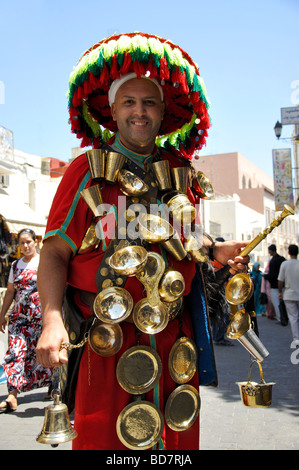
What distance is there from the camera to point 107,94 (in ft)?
8.54

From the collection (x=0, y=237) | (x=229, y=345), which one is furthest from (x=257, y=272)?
(x=0, y=237)

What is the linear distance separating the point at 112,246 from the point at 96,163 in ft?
1.25

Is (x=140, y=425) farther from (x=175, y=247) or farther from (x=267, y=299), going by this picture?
(x=267, y=299)

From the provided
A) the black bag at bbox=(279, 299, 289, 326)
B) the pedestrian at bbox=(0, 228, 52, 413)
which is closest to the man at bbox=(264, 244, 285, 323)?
the black bag at bbox=(279, 299, 289, 326)

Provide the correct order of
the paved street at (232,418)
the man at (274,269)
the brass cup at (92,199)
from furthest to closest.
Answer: the man at (274,269), the paved street at (232,418), the brass cup at (92,199)

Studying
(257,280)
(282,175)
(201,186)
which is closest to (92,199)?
(201,186)

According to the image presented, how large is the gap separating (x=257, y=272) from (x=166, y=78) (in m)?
13.9

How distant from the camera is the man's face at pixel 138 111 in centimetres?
231

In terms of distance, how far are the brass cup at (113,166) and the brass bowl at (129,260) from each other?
34cm

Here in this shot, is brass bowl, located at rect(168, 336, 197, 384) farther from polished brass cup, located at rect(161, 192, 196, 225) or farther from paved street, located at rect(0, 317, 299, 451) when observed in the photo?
paved street, located at rect(0, 317, 299, 451)

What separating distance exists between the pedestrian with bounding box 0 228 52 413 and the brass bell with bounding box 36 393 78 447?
4.13 meters

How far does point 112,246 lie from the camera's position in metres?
2.13

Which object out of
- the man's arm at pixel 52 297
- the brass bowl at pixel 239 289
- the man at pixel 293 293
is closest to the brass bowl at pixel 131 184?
the man's arm at pixel 52 297

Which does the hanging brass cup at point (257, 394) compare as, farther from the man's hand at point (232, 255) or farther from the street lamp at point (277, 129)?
the street lamp at point (277, 129)
